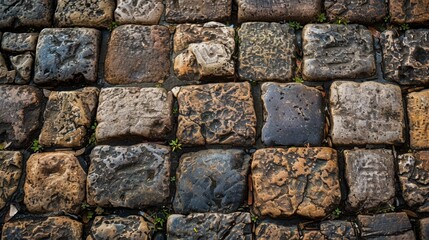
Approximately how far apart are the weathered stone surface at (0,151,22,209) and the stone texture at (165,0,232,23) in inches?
51.2

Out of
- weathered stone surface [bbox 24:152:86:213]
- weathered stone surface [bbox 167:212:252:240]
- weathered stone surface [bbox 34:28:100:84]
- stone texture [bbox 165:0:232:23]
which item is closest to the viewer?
weathered stone surface [bbox 167:212:252:240]

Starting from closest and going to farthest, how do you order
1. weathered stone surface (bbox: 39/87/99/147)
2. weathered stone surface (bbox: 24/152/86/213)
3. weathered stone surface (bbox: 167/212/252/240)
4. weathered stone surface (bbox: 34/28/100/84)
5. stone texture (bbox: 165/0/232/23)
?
weathered stone surface (bbox: 167/212/252/240), weathered stone surface (bbox: 24/152/86/213), weathered stone surface (bbox: 39/87/99/147), weathered stone surface (bbox: 34/28/100/84), stone texture (bbox: 165/0/232/23)

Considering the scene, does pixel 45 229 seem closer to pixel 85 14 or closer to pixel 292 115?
pixel 85 14

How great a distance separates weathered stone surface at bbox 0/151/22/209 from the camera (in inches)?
94.7

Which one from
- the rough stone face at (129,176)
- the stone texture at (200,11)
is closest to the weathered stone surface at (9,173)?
the rough stone face at (129,176)

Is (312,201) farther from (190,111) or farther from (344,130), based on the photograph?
(190,111)

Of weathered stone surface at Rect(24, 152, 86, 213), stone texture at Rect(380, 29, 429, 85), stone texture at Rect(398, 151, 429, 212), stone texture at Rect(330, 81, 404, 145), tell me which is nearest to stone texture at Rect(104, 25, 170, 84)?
weathered stone surface at Rect(24, 152, 86, 213)

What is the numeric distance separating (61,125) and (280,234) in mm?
1440

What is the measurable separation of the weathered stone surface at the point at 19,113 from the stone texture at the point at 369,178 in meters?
1.91

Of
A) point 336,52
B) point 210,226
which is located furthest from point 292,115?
point 210,226

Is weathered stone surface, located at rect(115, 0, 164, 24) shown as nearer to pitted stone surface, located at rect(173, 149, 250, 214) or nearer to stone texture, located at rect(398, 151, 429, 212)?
pitted stone surface, located at rect(173, 149, 250, 214)

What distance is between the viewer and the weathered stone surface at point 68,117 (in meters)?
2.49

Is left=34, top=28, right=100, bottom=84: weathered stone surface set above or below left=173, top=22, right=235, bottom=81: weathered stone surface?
below

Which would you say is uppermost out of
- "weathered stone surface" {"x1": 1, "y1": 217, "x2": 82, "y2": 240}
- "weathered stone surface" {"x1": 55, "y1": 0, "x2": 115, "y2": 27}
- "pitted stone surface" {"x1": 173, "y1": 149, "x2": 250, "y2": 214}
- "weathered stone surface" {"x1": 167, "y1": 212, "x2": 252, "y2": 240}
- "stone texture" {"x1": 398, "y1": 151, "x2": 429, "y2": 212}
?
"weathered stone surface" {"x1": 55, "y1": 0, "x2": 115, "y2": 27}
